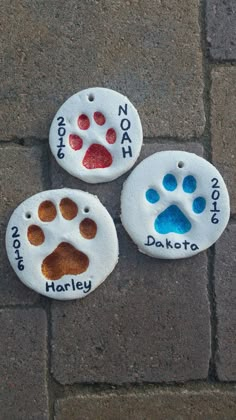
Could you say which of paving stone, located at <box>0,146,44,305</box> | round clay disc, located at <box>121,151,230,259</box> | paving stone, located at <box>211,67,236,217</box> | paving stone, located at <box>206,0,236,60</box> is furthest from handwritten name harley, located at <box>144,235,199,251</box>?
paving stone, located at <box>206,0,236,60</box>

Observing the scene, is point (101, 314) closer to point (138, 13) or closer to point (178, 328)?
point (178, 328)

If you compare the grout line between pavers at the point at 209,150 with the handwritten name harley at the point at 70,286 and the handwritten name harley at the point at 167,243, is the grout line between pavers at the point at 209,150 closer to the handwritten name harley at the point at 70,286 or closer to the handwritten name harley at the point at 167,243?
the handwritten name harley at the point at 167,243

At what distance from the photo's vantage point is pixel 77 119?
1.42 m

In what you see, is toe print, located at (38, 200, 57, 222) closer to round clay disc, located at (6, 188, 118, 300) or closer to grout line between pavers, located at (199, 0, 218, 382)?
round clay disc, located at (6, 188, 118, 300)

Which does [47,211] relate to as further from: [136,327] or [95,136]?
[136,327]

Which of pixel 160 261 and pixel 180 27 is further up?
pixel 180 27

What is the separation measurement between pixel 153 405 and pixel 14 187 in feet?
1.51

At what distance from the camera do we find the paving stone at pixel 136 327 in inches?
56.2

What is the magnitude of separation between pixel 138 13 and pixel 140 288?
1.63 feet

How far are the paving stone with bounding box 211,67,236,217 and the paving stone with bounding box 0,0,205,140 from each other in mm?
28

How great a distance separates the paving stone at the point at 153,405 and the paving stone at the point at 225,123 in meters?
0.34

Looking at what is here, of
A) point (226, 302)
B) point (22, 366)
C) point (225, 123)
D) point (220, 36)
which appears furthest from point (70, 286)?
point (220, 36)

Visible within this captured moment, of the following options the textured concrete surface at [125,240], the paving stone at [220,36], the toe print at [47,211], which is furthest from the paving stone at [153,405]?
the paving stone at [220,36]

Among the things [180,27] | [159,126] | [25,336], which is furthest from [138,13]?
[25,336]
